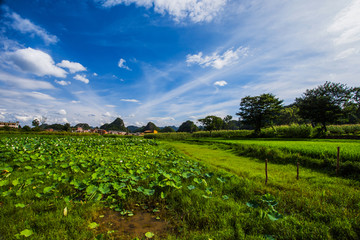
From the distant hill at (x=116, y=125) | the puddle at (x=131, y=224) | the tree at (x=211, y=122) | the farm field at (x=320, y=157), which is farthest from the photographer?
the distant hill at (x=116, y=125)

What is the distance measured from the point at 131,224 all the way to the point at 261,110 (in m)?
33.2

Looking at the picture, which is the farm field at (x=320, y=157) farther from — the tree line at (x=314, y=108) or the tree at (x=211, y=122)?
the tree at (x=211, y=122)

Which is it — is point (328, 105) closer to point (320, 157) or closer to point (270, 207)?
point (320, 157)

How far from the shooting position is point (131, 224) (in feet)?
8.49

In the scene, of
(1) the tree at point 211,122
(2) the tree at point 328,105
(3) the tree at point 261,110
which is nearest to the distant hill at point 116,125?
(1) the tree at point 211,122

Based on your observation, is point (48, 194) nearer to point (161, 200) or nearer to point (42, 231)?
point (42, 231)

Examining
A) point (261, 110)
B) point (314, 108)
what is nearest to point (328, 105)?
point (314, 108)

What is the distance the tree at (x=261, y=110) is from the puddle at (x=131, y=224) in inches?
1274

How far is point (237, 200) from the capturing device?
11.5 feet

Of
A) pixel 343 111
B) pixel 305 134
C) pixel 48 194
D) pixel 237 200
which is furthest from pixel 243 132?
pixel 48 194

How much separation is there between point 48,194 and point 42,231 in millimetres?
1414

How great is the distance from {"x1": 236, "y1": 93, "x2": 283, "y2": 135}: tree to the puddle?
3235 cm

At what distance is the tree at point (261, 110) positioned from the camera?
1155 inches

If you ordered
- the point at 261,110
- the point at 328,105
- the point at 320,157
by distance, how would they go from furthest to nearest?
the point at 261,110
the point at 328,105
the point at 320,157
